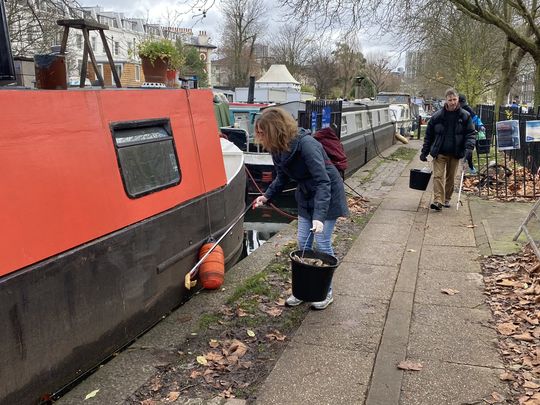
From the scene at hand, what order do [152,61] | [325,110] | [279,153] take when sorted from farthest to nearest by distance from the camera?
[325,110], [152,61], [279,153]

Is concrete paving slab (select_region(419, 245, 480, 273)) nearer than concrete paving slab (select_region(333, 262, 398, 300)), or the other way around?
concrete paving slab (select_region(333, 262, 398, 300))

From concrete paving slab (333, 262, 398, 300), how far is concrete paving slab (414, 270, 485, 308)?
29cm

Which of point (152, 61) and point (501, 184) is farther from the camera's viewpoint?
point (501, 184)

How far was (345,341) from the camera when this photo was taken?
398cm

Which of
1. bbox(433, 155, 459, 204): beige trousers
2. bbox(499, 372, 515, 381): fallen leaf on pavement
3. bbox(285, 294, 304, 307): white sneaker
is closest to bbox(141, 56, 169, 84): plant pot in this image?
bbox(285, 294, 304, 307): white sneaker

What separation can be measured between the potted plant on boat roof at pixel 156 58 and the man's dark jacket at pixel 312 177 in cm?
178

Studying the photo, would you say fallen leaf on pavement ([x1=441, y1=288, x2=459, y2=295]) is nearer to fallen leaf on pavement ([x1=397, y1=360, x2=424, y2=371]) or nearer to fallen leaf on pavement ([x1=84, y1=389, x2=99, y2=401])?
fallen leaf on pavement ([x1=397, y1=360, x2=424, y2=371])

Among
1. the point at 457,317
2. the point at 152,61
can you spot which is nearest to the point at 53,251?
the point at 152,61

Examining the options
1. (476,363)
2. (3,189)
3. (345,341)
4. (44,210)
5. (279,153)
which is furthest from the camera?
(279,153)

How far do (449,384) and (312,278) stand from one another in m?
1.28

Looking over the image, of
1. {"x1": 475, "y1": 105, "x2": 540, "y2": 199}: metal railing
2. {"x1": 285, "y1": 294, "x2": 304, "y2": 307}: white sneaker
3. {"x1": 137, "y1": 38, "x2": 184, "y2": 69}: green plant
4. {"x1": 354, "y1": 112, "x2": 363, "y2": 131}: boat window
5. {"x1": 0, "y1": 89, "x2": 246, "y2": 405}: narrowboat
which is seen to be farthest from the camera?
{"x1": 354, "y1": 112, "x2": 363, "y2": 131}: boat window

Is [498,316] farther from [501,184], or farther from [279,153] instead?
[501,184]

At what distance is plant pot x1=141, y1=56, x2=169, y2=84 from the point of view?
539 centimetres

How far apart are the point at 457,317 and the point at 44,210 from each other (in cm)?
321
